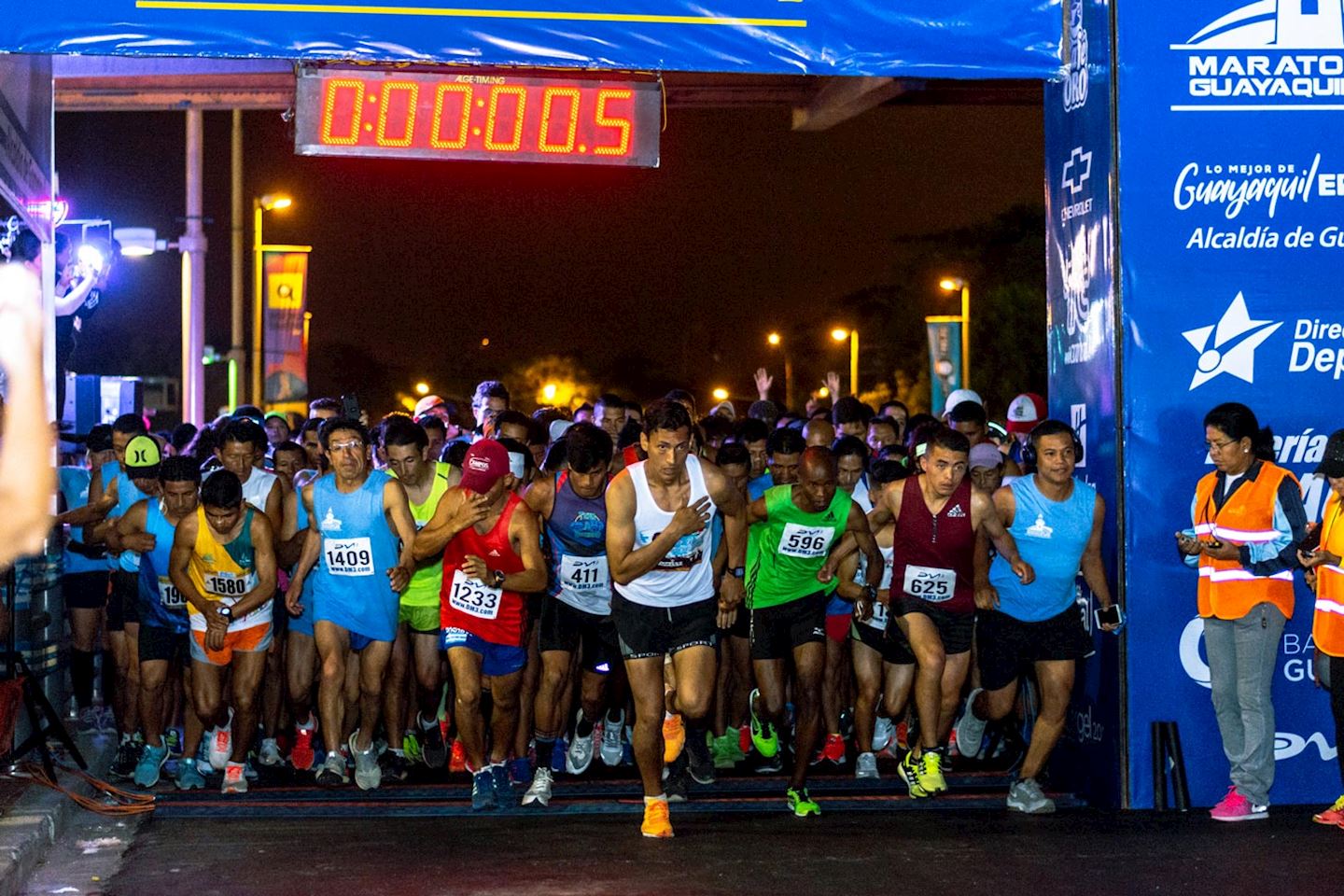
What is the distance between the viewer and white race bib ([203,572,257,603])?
9.68 meters

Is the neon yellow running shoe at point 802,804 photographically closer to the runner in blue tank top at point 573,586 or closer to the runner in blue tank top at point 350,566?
the runner in blue tank top at point 573,586

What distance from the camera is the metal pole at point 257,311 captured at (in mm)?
28141

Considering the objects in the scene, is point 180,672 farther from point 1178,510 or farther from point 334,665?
point 1178,510

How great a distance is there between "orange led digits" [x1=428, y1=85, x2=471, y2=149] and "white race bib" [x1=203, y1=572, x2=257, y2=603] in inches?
107

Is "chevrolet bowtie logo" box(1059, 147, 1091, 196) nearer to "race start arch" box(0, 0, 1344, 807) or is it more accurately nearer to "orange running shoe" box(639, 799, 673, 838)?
"race start arch" box(0, 0, 1344, 807)

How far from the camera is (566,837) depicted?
8703mm

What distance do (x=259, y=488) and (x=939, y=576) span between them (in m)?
4.14

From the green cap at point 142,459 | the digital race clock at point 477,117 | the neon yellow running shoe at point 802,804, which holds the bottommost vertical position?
the neon yellow running shoe at point 802,804

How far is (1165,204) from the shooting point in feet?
30.9

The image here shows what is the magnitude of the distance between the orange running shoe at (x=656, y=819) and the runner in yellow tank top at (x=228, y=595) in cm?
246

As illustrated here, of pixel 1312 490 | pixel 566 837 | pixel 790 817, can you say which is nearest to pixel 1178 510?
pixel 1312 490

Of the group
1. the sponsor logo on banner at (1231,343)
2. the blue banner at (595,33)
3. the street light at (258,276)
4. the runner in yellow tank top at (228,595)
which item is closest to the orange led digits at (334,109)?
the blue banner at (595,33)

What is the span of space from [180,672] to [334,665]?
148 centimetres

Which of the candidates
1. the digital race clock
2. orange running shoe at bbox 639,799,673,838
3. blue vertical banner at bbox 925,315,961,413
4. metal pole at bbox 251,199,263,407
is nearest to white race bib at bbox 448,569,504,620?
orange running shoe at bbox 639,799,673,838
